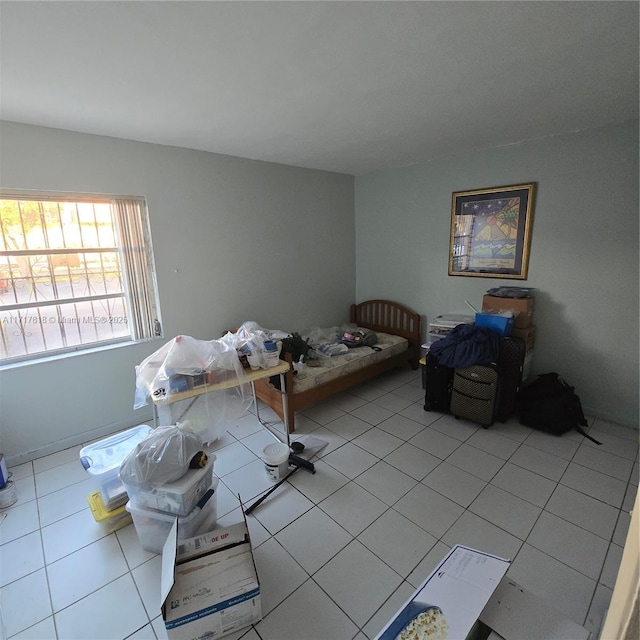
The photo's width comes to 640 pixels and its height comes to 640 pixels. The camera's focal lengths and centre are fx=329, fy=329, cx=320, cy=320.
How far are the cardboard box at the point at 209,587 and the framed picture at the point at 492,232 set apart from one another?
2948mm

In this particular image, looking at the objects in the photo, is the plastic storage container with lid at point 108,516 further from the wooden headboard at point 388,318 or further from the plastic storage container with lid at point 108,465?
the wooden headboard at point 388,318

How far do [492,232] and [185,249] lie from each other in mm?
2790

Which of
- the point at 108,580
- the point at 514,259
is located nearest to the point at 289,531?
the point at 108,580

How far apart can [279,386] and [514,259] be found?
2367 millimetres

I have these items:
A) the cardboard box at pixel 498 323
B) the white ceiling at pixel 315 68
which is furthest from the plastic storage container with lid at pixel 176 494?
the cardboard box at pixel 498 323

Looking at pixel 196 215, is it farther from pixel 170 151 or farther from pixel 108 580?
pixel 108 580

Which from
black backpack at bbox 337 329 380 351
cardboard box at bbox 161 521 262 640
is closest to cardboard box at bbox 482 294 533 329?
black backpack at bbox 337 329 380 351

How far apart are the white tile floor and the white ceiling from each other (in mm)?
2319

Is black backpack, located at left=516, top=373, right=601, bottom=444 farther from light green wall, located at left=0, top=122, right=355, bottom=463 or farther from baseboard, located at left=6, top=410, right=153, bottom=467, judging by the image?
baseboard, located at left=6, top=410, right=153, bottom=467

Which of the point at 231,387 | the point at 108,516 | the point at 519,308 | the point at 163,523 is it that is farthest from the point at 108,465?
the point at 519,308

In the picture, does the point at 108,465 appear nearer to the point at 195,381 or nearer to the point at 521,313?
the point at 195,381

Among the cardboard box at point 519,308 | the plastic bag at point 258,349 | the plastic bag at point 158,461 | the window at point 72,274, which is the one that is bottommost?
the plastic bag at point 158,461

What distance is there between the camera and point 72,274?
2.50 m

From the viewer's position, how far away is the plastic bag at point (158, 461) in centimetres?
154
